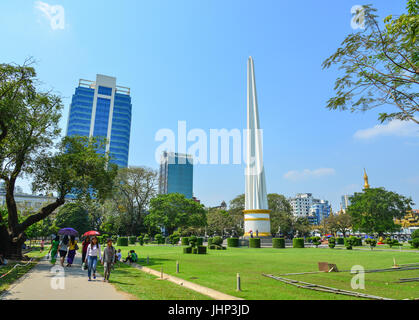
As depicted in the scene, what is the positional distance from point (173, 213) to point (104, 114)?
271 feet

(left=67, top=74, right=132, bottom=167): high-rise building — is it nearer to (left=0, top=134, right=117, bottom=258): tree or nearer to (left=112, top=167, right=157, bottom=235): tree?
(left=112, top=167, right=157, bottom=235): tree

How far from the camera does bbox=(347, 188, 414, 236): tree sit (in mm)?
52834

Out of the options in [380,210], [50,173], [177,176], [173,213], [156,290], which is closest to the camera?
[156,290]

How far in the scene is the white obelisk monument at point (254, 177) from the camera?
142ft

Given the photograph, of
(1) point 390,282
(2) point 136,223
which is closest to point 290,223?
(2) point 136,223

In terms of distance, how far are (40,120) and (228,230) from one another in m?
62.9

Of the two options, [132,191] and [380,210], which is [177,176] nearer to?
[132,191]

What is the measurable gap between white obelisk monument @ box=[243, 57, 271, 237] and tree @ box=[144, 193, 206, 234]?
1594cm

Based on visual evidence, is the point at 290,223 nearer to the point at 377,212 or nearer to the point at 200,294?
the point at 377,212

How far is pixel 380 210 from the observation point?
52.9m

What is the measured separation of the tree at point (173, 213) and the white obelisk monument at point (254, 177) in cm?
1594

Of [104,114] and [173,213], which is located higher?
[104,114]

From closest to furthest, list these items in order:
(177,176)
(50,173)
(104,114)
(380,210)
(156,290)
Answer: (156,290), (50,173), (380,210), (104,114), (177,176)

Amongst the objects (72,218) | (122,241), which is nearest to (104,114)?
(72,218)
